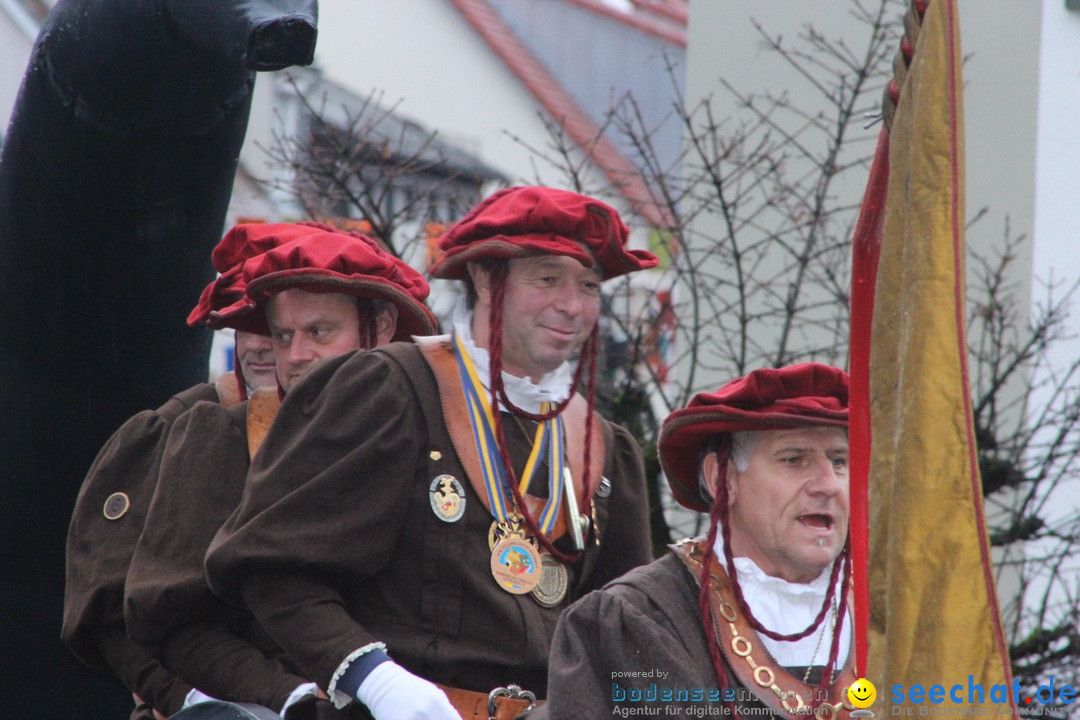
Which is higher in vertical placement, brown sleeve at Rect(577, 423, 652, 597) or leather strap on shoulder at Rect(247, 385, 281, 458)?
leather strap on shoulder at Rect(247, 385, 281, 458)

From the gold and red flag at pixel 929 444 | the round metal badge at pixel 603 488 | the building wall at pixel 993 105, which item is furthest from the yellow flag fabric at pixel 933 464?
the building wall at pixel 993 105

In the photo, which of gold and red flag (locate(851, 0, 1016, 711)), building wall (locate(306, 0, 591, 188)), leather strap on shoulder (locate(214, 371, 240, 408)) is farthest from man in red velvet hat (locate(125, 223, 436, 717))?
building wall (locate(306, 0, 591, 188))

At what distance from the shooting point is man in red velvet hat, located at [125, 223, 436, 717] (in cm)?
409

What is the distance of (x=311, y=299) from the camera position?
449 cm

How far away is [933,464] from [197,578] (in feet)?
8.02

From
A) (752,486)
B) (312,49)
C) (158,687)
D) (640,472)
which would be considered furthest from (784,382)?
(158,687)

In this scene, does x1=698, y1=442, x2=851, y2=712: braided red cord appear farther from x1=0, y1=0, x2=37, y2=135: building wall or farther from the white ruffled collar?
x1=0, y1=0, x2=37, y2=135: building wall

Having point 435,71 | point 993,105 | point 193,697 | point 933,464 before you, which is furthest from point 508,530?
point 435,71

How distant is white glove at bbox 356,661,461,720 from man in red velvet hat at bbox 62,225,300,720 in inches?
41.3

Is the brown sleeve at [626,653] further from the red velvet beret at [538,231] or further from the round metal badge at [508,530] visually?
the red velvet beret at [538,231]

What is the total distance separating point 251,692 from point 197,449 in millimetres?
685

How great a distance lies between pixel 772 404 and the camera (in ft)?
11.8

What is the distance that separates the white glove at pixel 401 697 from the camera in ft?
11.5

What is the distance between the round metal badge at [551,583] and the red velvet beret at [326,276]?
0.93 m
